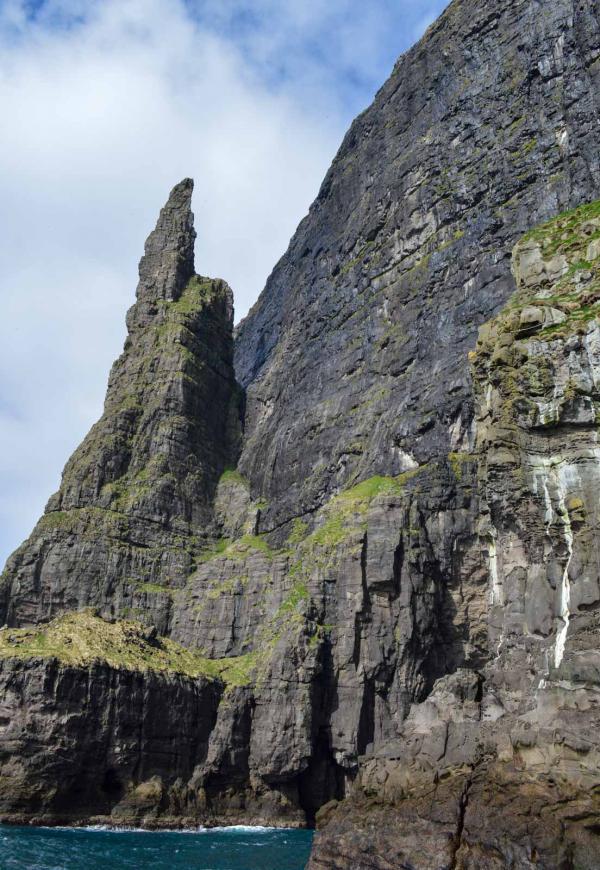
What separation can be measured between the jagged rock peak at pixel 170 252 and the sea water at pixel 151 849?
73308 millimetres

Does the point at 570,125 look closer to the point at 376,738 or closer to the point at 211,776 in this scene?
the point at 376,738

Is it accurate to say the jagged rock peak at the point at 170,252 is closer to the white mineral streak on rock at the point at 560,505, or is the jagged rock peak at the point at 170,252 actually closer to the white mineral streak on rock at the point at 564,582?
the white mineral streak on rock at the point at 560,505

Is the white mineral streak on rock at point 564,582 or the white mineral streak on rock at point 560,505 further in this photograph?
the white mineral streak on rock at point 560,505

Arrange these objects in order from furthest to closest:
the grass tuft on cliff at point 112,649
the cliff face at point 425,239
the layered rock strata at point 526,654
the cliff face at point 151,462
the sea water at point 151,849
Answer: the cliff face at point 151,462
the cliff face at point 425,239
the grass tuft on cliff at point 112,649
the sea water at point 151,849
the layered rock strata at point 526,654

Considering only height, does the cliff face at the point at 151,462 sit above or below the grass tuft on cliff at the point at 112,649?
above

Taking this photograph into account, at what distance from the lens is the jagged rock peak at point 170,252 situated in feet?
391

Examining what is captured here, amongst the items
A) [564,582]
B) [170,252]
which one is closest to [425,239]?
[170,252]

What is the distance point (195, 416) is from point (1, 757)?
52727mm

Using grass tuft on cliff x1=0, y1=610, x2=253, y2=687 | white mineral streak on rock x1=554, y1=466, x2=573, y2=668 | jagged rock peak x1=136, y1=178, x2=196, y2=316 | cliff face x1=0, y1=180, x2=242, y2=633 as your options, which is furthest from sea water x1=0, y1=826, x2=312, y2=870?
jagged rock peak x1=136, y1=178, x2=196, y2=316

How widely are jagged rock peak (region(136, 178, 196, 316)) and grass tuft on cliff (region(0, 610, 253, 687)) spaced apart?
5270 centimetres

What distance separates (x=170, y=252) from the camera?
401ft

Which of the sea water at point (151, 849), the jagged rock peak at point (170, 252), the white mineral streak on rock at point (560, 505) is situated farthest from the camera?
the jagged rock peak at point (170, 252)

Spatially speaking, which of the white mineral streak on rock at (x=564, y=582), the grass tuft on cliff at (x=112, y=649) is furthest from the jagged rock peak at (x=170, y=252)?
the white mineral streak on rock at (x=564, y=582)

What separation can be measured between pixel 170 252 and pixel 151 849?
85041 millimetres
